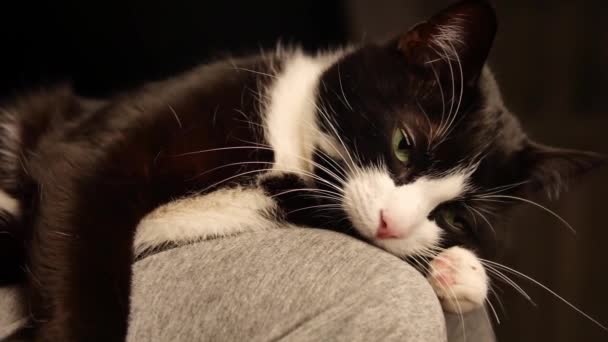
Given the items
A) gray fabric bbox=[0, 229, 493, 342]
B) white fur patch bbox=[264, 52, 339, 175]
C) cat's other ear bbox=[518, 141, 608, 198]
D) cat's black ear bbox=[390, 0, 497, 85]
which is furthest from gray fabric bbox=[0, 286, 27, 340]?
cat's other ear bbox=[518, 141, 608, 198]

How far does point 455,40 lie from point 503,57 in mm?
1118

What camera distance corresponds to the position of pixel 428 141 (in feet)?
3.21

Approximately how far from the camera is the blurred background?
5.54 ft

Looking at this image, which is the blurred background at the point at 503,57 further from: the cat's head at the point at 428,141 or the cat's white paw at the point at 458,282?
the cat's white paw at the point at 458,282

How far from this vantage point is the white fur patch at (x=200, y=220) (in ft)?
3.07

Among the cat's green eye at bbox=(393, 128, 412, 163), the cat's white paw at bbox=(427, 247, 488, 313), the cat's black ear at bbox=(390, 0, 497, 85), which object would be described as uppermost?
the cat's black ear at bbox=(390, 0, 497, 85)

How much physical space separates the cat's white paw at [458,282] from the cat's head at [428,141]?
0.05m

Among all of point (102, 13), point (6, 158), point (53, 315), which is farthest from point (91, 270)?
point (102, 13)

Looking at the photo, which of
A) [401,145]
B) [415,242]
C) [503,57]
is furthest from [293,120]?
[503,57]

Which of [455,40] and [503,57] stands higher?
[455,40]

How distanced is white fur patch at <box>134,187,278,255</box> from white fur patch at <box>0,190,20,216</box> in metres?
0.33

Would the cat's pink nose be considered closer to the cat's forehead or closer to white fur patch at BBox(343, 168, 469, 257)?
white fur patch at BBox(343, 168, 469, 257)

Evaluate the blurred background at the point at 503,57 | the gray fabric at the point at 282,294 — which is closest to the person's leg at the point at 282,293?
the gray fabric at the point at 282,294

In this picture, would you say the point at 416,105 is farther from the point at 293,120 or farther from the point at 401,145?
the point at 293,120
